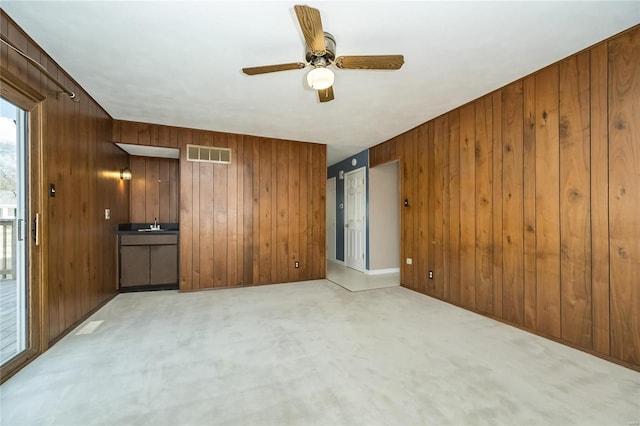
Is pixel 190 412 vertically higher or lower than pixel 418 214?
lower

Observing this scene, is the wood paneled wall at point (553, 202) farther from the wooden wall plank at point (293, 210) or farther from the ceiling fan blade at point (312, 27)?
the wooden wall plank at point (293, 210)

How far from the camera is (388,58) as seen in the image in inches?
76.8

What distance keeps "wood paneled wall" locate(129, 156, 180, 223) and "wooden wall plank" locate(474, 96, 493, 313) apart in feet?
15.7

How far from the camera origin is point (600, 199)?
2.27 metres

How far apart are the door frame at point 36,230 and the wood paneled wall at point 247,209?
1.94 m

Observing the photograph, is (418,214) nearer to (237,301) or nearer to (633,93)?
(633,93)

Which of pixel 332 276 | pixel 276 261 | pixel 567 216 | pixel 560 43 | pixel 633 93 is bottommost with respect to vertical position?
pixel 332 276

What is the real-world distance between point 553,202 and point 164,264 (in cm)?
521

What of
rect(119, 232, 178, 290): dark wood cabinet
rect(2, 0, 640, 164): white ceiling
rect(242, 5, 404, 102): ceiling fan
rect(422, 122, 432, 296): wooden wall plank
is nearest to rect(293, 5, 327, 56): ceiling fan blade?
rect(242, 5, 404, 102): ceiling fan

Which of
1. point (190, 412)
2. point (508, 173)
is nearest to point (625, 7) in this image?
point (508, 173)

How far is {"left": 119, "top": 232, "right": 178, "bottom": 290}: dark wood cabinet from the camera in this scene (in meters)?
4.29

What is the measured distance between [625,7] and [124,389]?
14.2 ft

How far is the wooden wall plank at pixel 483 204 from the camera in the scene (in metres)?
3.21

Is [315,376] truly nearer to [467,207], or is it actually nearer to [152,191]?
[467,207]
